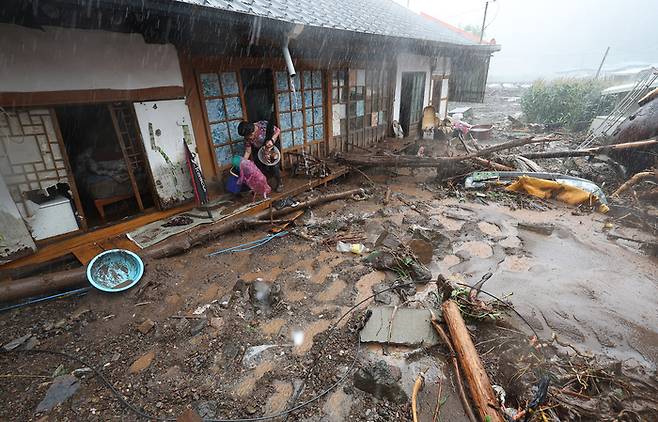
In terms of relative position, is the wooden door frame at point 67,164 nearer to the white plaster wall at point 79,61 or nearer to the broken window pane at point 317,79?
the white plaster wall at point 79,61

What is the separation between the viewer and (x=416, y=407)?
283 cm

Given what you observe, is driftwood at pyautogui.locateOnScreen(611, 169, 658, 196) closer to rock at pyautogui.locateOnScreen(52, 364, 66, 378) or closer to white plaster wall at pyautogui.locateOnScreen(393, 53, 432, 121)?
white plaster wall at pyautogui.locateOnScreen(393, 53, 432, 121)

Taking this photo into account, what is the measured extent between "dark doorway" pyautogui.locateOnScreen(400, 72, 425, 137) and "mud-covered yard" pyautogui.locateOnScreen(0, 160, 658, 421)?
26.5 ft

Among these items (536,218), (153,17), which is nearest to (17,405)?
(153,17)

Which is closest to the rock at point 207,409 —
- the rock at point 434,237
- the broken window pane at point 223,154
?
the rock at point 434,237

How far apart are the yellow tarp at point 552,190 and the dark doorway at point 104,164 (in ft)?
29.3

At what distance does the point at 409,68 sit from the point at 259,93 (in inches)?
266

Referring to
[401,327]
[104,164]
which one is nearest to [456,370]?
[401,327]

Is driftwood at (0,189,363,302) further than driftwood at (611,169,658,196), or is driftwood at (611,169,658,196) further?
driftwood at (611,169,658,196)

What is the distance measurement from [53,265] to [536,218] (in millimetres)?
9318

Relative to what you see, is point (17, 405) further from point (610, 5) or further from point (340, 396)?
point (610, 5)

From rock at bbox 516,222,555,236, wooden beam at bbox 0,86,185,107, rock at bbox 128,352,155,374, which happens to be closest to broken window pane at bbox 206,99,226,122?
wooden beam at bbox 0,86,185,107

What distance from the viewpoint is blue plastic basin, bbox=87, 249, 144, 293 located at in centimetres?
413

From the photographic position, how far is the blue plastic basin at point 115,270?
4129mm
